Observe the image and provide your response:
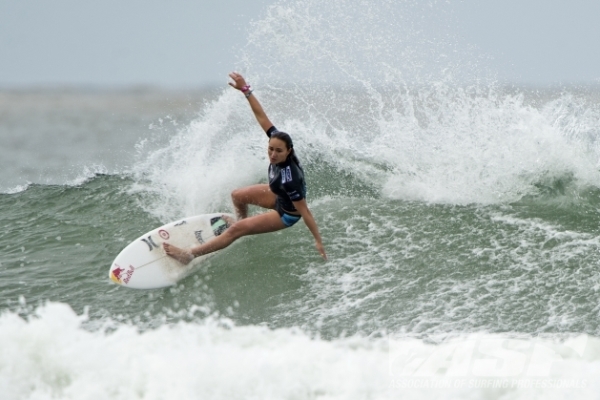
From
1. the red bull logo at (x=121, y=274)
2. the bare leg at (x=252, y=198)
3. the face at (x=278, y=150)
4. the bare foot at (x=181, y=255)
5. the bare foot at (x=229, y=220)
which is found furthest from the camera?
the bare foot at (x=229, y=220)

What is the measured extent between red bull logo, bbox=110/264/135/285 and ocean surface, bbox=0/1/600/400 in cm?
8

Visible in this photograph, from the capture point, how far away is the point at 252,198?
21.4ft

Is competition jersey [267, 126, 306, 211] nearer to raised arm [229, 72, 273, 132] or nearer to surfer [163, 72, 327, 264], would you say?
surfer [163, 72, 327, 264]

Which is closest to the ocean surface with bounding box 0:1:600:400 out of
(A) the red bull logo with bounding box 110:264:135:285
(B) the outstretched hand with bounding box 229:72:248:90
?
(A) the red bull logo with bounding box 110:264:135:285

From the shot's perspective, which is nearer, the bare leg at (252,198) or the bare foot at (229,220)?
the bare leg at (252,198)

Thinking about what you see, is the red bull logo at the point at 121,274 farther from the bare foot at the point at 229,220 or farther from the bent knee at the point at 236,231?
the bare foot at the point at 229,220

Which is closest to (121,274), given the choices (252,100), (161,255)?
(161,255)

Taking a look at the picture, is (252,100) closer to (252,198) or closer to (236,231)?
(252,198)

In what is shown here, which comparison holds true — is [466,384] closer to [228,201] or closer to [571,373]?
[571,373]

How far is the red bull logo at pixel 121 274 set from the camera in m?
6.09

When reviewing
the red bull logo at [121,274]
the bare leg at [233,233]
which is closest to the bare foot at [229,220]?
the bare leg at [233,233]

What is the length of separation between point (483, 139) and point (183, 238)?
3.44 metres

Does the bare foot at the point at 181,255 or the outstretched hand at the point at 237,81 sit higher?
the outstretched hand at the point at 237,81

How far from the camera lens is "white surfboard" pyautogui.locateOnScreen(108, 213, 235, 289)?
20.1 feet
